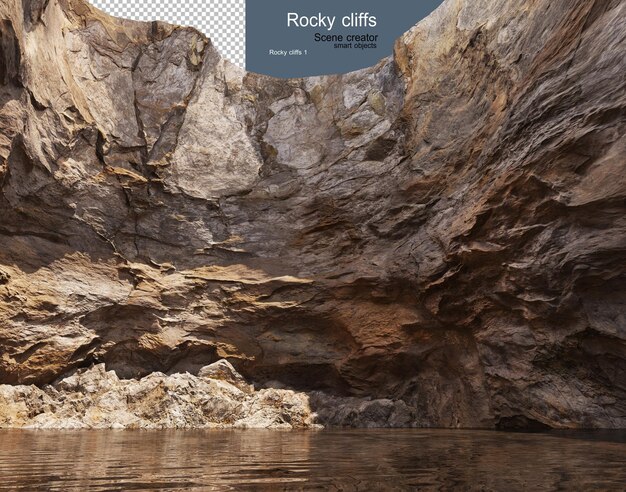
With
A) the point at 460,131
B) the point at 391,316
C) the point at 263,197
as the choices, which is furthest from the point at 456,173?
the point at 263,197

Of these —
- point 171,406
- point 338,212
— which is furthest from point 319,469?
point 338,212

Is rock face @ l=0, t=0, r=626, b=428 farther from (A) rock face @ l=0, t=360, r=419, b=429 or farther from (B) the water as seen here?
(B) the water

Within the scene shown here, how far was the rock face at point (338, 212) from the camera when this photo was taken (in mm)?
10922

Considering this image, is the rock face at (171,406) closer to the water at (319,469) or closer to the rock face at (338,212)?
the rock face at (338,212)

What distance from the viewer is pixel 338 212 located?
17391 mm

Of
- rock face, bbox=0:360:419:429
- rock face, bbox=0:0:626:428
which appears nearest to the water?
rock face, bbox=0:0:626:428

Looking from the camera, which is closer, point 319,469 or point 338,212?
point 319,469

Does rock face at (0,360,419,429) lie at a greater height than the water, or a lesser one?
greater

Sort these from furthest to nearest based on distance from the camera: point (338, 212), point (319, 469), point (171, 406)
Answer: point (338, 212) < point (171, 406) < point (319, 469)

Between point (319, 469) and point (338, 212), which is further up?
point (338, 212)

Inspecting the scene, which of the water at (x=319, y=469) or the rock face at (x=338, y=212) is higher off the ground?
the rock face at (x=338, y=212)

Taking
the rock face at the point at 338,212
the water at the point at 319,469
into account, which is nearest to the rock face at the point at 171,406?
the rock face at the point at 338,212

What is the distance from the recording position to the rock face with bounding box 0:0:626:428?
10.9 m

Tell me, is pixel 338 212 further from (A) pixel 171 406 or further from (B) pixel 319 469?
(B) pixel 319 469
